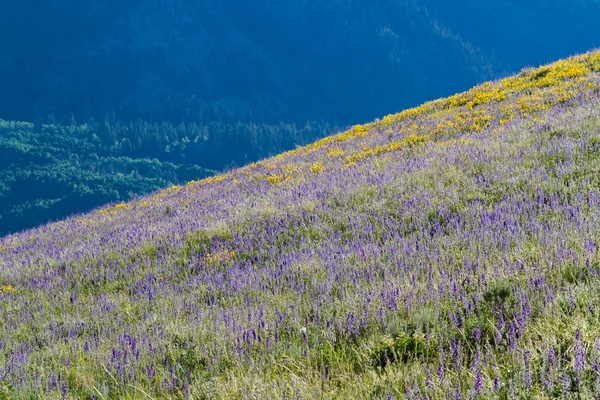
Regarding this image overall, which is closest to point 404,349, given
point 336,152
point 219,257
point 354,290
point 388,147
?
point 354,290

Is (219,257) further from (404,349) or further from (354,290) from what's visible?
(404,349)

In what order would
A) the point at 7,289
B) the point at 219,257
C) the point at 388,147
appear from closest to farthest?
1. the point at 219,257
2. the point at 7,289
3. the point at 388,147

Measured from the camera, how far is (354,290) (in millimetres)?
4410

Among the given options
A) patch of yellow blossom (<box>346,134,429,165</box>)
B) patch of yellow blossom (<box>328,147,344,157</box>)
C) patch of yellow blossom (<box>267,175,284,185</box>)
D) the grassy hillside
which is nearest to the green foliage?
the grassy hillside

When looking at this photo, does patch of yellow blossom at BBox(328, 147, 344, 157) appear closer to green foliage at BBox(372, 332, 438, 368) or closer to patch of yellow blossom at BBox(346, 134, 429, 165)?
patch of yellow blossom at BBox(346, 134, 429, 165)

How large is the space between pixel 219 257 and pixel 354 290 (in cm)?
283

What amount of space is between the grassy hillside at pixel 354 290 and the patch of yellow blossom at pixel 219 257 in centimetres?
3

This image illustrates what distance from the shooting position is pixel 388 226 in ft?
20.6

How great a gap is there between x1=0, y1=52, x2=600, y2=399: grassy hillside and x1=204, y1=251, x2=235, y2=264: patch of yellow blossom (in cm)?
3

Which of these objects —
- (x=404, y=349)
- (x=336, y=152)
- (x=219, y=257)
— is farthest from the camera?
(x=336, y=152)

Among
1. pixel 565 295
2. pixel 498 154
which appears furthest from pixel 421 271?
pixel 498 154

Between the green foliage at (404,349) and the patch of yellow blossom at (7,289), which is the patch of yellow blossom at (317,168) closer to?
the patch of yellow blossom at (7,289)

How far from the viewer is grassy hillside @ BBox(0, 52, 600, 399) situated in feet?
9.71

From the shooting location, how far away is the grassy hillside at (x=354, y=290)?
2961mm
